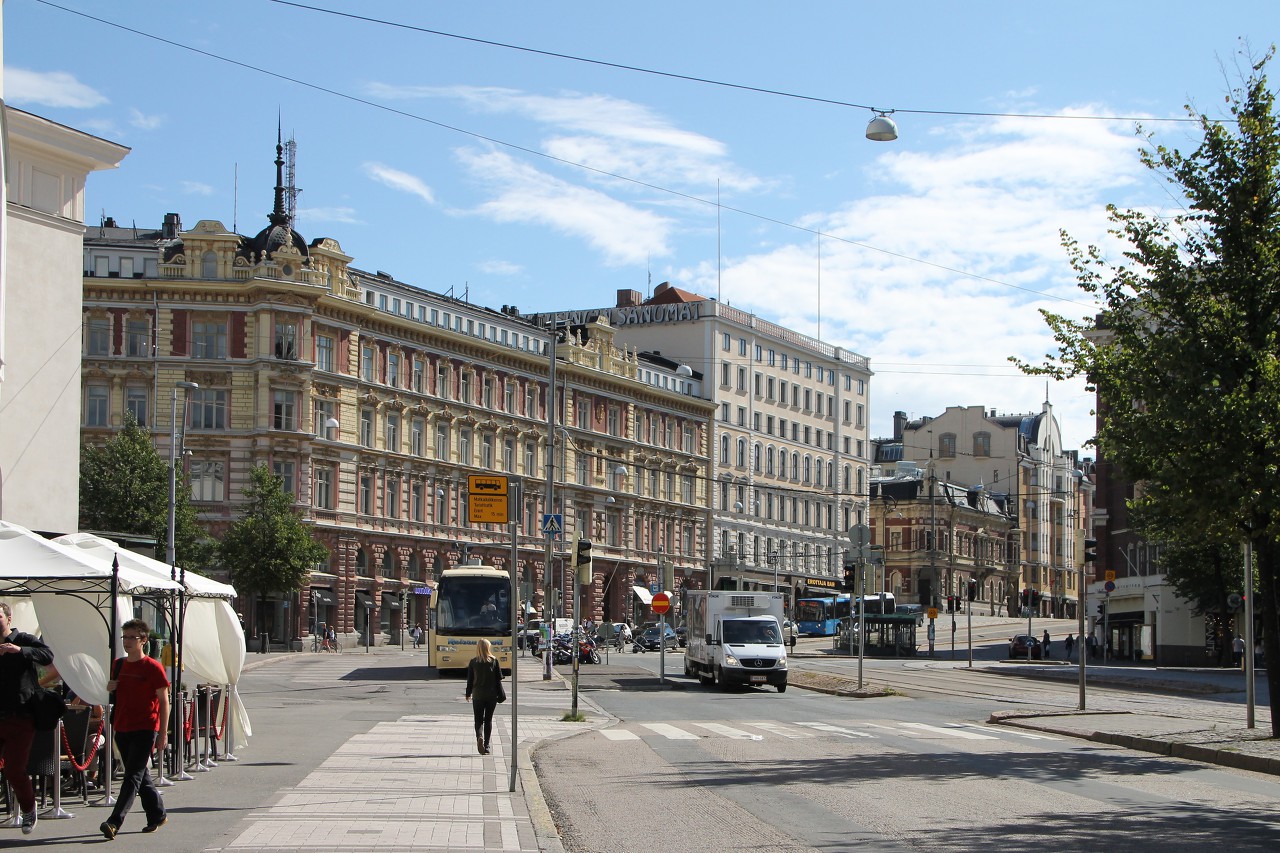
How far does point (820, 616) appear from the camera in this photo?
96.2m

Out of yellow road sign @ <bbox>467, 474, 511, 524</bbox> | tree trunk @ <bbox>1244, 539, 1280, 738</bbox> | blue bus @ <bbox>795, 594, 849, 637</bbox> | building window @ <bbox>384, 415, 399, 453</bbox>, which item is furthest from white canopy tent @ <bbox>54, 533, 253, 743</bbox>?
blue bus @ <bbox>795, 594, 849, 637</bbox>

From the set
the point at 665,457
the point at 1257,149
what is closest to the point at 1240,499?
the point at 1257,149

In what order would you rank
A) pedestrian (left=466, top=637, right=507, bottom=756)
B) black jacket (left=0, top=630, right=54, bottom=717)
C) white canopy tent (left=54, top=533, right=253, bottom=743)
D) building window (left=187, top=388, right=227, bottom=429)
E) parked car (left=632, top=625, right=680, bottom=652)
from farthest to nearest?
1. parked car (left=632, top=625, right=680, bottom=652)
2. building window (left=187, top=388, right=227, bottom=429)
3. pedestrian (left=466, top=637, right=507, bottom=756)
4. white canopy tent (left=54, top=533, right=253, bottom=743)
5. black jacket (left=0, top=630, right=54, bottom=717)

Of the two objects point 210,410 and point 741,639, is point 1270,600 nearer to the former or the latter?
point 741,639

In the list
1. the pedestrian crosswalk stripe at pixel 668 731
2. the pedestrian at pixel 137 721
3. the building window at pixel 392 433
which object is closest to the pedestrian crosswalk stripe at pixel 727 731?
the pedestrian crosswalk stripe at pixel 668 731

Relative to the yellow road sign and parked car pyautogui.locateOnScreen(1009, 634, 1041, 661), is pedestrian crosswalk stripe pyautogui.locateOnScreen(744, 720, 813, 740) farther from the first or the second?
parked car pyautogui.locateOnScreen(1009, 634, 1041, 661)

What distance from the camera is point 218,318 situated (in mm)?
72875

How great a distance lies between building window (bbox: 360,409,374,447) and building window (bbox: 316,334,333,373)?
3.34m

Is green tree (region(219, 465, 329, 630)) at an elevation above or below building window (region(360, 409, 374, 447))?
below

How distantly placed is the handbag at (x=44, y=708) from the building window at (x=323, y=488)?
62.3 m

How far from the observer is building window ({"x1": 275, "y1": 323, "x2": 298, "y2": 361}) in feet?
239

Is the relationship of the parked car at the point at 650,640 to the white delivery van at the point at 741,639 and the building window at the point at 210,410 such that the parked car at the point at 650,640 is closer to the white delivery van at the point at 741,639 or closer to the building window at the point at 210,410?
the building window at the point at 210,410

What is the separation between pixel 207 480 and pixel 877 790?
6048cm

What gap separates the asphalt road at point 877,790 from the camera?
12664mm
